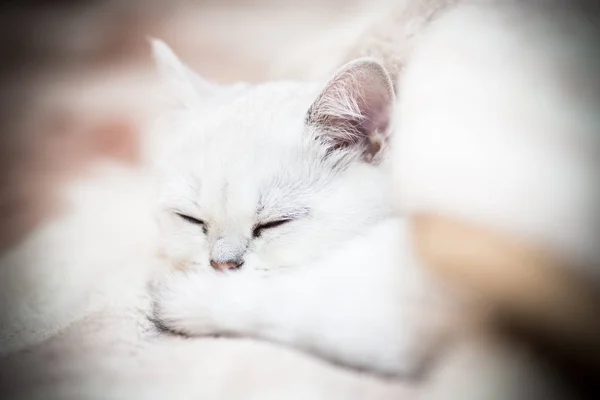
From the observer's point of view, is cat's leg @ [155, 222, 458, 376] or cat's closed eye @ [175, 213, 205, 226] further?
cat's closed eye @ [175, 213, 205, 226]

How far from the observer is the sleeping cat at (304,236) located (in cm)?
58

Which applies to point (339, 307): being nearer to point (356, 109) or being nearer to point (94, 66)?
point (356, 109)

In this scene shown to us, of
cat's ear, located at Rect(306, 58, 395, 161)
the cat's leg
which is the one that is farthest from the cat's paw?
cat's ear, located at Rect(306, 58, 395, 161)

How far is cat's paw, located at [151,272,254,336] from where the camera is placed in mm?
625

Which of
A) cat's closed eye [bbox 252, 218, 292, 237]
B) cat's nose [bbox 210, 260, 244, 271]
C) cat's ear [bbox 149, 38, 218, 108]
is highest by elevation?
cat's ear [bbox 149, 38, 218, 108]

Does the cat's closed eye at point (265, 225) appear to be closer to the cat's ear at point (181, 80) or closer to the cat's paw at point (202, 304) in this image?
the cat's paw at point (202, 304)

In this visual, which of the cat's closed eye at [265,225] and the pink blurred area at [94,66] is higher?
the pink blurred area at [94,66]

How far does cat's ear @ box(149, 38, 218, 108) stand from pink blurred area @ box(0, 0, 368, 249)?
0.02m

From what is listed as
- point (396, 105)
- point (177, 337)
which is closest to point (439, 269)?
point (396, 105)

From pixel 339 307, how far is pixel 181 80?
351mm

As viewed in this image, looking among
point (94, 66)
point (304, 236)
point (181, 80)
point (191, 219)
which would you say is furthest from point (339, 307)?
point (94, 66)

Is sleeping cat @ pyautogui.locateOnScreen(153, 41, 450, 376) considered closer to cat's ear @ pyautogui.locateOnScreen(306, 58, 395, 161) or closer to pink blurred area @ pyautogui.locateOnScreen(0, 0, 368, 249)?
cat's ear @ pyautogui.locateOnScreen(306, 58, 395, 161)

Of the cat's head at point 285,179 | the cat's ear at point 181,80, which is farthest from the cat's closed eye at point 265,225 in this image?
the cat's ear at point 181,80

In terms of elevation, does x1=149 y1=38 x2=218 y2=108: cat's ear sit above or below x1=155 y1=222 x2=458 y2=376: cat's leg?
above
